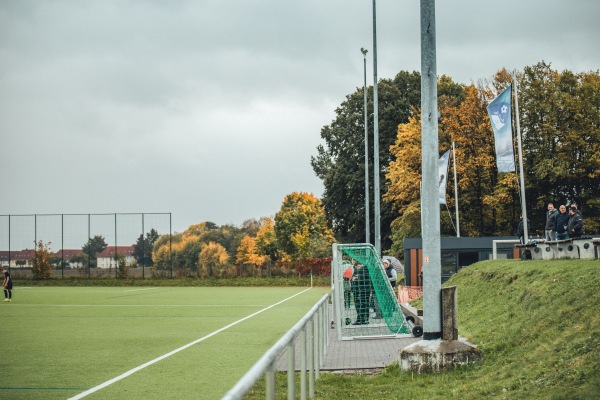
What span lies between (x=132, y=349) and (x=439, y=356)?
731 centimetres

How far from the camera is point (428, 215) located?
10000 mm

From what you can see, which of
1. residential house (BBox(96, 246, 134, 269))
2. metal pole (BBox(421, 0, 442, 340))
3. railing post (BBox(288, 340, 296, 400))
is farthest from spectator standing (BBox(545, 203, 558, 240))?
residential house (BBox(96, 246, 134, 269))

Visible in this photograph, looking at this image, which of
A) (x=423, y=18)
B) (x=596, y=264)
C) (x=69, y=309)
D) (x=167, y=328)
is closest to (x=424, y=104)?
(x=423, y=18)

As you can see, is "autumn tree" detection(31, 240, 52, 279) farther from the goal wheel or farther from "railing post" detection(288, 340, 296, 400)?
"railing post" detection(288, 340, 296, 400)

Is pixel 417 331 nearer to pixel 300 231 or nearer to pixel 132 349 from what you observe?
pixel 132 349

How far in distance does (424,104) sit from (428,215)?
1.54 m

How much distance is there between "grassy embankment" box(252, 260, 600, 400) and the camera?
717 centimetres

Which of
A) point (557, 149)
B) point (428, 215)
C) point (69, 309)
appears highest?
point (557, 149)

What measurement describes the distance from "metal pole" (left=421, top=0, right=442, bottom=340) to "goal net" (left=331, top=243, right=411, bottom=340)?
6.37 metres

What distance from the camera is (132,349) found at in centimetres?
1470

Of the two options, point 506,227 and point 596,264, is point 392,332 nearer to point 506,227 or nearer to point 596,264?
point 596,264

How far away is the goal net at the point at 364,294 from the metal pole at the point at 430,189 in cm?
637

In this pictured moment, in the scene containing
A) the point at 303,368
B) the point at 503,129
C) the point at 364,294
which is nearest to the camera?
the point at 303,368


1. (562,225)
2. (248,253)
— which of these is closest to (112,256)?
(562,225)
